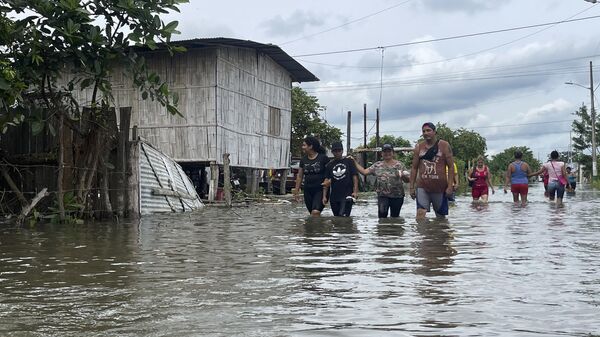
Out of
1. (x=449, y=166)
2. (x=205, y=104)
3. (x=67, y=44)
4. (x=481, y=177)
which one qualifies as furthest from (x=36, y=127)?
(x=205, y=104)

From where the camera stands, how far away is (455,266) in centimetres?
634

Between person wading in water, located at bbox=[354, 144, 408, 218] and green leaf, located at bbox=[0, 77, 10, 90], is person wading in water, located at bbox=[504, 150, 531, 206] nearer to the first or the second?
person wading in water, located at bbox=[354, 144, 408, 218]

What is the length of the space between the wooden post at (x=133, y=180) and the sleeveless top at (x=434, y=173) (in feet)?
19.4

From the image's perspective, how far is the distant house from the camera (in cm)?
2428

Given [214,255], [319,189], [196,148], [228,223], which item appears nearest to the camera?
[214,255]

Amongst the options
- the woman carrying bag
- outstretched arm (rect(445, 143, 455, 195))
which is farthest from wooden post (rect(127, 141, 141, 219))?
the woman carrying bag

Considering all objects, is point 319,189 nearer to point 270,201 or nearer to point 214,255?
point 214,255

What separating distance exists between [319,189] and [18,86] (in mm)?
4897

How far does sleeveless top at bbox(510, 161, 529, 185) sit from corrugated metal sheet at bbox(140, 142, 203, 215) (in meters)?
7.94

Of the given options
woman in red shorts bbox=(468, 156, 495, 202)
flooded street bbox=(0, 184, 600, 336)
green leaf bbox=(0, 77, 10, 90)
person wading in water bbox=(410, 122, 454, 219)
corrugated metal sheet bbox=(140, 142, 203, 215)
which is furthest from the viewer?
woman in red shorts bbox=(468, 156, 495, 202)

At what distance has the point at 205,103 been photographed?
24453 mm

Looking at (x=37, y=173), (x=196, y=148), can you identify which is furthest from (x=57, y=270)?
(x=196, y=148)

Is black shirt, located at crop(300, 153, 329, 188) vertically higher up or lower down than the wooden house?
lower down

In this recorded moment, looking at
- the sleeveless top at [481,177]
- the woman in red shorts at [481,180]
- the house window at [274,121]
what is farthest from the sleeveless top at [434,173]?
the house window at [274,121]
